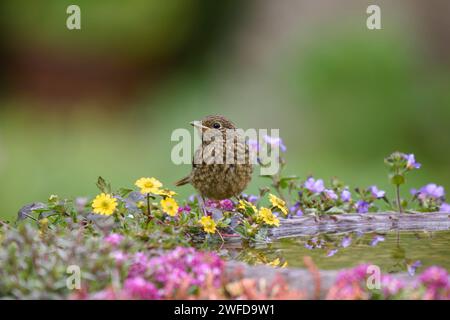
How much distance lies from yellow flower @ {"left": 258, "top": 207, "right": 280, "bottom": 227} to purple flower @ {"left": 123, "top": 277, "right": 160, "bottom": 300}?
939mm

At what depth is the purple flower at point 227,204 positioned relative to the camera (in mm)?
3820

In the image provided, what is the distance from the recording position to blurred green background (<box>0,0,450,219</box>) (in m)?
7.25

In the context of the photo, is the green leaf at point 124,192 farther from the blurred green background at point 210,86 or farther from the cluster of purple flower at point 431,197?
the blurred green background at point 210,86

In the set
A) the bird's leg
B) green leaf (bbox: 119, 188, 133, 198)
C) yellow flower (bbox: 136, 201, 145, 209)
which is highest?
green leaf (bbox: 119, 188, 133, 198)

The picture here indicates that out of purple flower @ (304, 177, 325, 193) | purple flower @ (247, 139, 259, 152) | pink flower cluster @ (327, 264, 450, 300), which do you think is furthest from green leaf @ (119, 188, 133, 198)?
pink flower cluster @ (327, 264, 450, 300)

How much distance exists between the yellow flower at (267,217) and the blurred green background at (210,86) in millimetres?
3038

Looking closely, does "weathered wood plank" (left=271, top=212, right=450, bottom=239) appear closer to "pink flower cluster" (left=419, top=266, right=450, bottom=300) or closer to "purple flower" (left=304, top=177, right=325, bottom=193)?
"purple flower" (left=304, top=177, right=325, bottom=193)

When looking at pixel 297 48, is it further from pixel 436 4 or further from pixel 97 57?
pixel 97 57

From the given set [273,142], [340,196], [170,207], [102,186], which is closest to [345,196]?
[340,196]

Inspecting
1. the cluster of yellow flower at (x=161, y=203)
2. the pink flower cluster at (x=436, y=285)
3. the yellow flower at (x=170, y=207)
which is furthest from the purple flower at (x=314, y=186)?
the pink flower cluster at (x=436, y=285)

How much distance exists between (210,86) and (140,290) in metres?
6.36

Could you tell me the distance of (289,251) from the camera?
3.30 meters

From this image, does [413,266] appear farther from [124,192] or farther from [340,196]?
[124,192]
